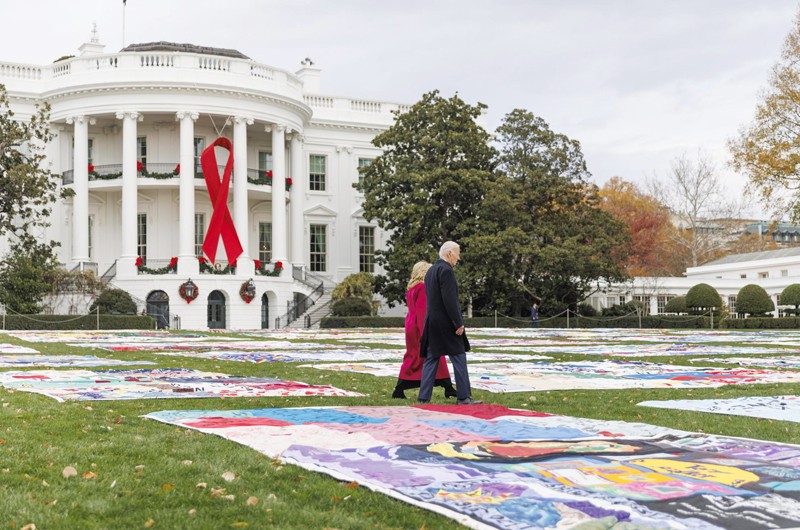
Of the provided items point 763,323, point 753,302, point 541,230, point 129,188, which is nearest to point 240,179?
point 129,188

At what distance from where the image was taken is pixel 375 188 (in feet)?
136

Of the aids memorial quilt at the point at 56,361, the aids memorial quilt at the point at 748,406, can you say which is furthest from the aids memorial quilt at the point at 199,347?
the aids memorial quilt at the point at 748,406

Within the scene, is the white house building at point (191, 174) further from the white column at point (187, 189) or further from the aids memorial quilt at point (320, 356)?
the aids memorial quilt at point (320, 356)

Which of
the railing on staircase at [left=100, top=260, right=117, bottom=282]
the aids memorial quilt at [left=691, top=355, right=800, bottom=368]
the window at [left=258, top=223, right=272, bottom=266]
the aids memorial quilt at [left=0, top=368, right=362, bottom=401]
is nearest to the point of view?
the aids memorial quilt at [left=0, top=368, right=362, bottom=401]

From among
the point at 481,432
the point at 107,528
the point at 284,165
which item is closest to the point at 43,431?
the point at 107,528

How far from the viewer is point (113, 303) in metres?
35.1

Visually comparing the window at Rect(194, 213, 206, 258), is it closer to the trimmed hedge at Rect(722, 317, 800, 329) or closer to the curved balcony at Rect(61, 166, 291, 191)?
the curved balcony at Rect(61, 166, 291, 191)

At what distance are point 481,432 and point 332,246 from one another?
41.7m

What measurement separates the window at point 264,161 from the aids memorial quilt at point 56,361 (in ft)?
103

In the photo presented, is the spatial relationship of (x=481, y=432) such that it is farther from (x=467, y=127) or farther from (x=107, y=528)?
(x=467, y=127)

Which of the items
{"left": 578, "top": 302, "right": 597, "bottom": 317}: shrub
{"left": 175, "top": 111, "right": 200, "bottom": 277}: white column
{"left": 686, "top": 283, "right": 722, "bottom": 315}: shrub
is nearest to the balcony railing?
{"left": 175, "top": 111, "right": 200, "bottom": 277}: white column

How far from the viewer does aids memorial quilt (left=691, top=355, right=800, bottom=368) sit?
1330 cm

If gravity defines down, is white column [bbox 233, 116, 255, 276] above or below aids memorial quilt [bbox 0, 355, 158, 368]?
above

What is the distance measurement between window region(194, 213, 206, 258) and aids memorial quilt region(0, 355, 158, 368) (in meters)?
28.8
